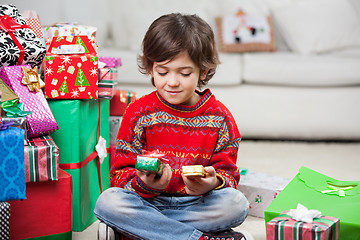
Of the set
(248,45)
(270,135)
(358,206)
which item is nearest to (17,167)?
(358,206)

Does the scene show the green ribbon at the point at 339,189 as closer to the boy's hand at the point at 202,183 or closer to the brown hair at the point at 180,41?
the boy's hand at the point at 202,183

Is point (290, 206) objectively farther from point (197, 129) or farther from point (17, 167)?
point (17, 167)

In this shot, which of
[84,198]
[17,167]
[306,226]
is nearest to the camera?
[306,226]

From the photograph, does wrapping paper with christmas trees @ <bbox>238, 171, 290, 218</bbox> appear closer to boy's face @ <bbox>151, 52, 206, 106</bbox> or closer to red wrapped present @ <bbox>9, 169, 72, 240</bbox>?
boy's face @ <bbox>151, 52, 206, 106</bbox>

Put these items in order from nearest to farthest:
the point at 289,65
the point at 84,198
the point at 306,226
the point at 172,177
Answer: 1. the point at 306,226
2. the point at 172,177
3. the point at 84,198
4. the point at 289,65

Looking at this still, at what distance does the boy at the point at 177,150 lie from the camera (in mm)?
1318

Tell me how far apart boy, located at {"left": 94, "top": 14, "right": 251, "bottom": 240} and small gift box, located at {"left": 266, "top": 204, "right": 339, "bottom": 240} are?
16cm

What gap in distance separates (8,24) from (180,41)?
537 mm

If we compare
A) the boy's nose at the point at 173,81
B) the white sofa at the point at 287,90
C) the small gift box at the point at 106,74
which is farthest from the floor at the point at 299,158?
the boy's nose at the point at 173,81

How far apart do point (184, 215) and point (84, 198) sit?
0.41 meters

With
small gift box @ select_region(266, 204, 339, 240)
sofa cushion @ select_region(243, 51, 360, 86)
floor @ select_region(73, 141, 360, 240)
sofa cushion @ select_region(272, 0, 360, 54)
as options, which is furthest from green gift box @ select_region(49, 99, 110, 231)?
sofa cushion @ select_region(272, 0, 360, 54)

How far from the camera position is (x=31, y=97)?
58.2 inches

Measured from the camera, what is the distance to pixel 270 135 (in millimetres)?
2883

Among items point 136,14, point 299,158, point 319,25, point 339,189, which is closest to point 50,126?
point 339,189
